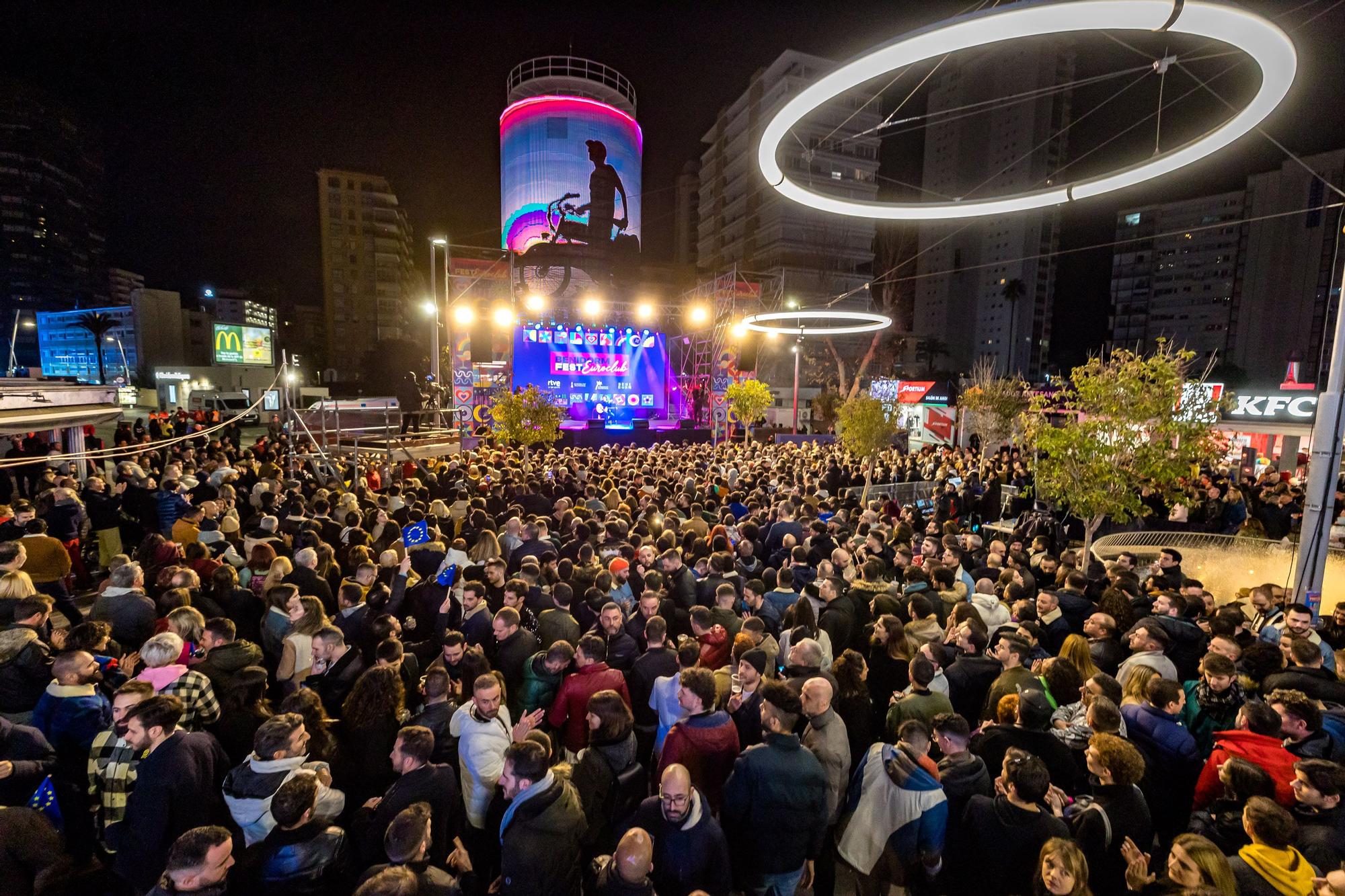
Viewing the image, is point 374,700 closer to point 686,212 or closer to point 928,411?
point 928,411

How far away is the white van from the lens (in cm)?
2977

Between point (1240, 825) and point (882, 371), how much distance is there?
45268mm

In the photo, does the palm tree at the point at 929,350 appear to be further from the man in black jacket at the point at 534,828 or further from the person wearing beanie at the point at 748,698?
the man in black jacket at the point at 534,828

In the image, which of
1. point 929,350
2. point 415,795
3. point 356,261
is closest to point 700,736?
point 415,795

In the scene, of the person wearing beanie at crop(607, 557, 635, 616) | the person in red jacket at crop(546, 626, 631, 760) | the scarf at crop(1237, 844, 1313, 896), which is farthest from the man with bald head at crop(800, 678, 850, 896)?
the person wearing beanie at crop(607, 557, 635, 616)

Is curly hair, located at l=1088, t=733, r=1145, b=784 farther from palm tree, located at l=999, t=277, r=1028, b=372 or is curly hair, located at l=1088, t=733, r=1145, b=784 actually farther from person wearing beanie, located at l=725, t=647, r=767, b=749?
palm tree, located at l=999, t=277, r=1028, b=372

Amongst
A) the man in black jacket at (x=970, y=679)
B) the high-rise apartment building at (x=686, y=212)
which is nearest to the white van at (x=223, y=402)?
the man in black jacket at (x=970, y=679)

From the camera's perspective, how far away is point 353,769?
298 centimetres

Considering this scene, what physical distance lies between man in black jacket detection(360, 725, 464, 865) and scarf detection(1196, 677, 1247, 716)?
4423 millimetres

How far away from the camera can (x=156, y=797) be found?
2.51m

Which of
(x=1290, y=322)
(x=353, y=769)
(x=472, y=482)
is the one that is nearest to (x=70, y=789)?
(x=353, y=769)

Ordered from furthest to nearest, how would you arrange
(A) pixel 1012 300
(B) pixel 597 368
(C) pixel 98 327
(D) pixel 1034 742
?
1. (A) pixel 1012 300
2. (C) pixel 98 327
3. (B) pixel 597 368
4. (D) pixel 1034 742

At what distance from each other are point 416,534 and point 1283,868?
22.5 feet

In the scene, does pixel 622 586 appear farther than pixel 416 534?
No
